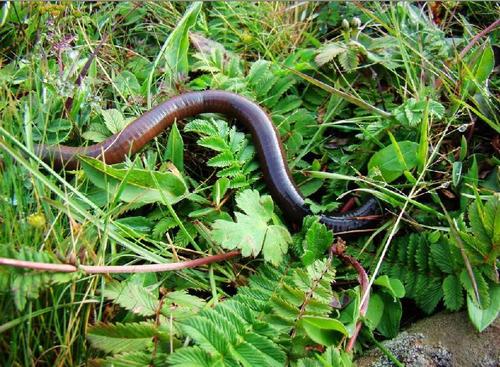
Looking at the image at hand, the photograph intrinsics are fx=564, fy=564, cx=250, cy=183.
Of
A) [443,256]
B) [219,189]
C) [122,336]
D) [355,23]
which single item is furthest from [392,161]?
[122,336]

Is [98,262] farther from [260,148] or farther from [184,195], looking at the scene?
[260,148]

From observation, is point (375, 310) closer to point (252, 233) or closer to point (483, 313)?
point (483, 313)

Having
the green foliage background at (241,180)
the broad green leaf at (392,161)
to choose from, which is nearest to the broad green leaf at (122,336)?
the green foliage background at (241,180)

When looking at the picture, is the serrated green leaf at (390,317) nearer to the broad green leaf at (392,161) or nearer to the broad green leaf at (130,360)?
the broad green leaf at (392,161)

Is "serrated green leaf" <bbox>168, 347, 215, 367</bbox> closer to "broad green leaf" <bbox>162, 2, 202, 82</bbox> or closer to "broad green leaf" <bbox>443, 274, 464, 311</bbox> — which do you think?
"broad green leaf" <bbox>443, 274, 464, 311</bbox>

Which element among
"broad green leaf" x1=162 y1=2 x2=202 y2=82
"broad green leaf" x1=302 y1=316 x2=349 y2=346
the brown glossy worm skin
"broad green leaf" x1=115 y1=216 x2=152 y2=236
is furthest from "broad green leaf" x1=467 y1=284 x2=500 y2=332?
"broad green leaf" x1=162 y1=2 x2=202 y2=82

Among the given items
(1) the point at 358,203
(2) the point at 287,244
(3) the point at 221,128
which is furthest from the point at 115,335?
(1) the point at 358,203
